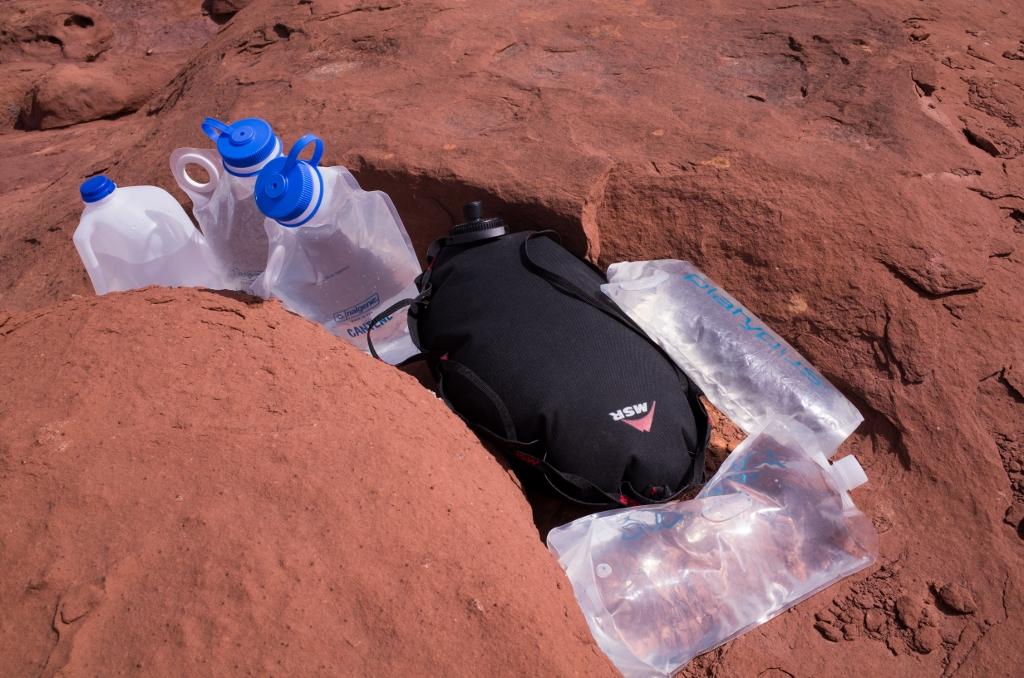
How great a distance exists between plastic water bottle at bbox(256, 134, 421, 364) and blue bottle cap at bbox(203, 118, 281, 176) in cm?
10

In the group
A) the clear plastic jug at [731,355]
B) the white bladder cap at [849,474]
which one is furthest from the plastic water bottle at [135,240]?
the white bladder cap at [849,474]

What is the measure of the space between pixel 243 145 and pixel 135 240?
1.40 feet

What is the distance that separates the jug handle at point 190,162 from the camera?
198 centimetres

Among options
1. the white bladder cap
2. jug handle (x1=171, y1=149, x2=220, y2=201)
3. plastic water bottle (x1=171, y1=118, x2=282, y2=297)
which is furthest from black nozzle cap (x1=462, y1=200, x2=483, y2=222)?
the white bladder cap

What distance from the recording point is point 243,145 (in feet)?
6.21

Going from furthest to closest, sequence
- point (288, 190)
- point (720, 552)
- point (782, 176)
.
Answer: point (782, 176), point (288, 190), point (720, 552)

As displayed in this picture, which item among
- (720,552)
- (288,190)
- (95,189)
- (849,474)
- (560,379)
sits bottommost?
(720,552)

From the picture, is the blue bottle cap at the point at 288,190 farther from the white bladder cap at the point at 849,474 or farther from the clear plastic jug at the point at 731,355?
the white bladder cap at the point at 849,474

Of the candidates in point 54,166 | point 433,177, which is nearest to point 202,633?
point 433,177

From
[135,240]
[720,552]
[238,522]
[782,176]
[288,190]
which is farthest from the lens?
[782,176]

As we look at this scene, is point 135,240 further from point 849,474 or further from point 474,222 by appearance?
point 849,474

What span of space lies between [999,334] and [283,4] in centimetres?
350

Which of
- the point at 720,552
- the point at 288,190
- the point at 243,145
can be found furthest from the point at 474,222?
the point at 720,552

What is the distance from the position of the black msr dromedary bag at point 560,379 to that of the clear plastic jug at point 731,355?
0.14 m
